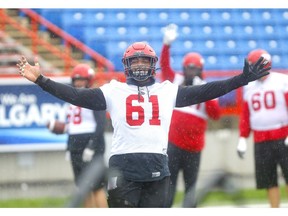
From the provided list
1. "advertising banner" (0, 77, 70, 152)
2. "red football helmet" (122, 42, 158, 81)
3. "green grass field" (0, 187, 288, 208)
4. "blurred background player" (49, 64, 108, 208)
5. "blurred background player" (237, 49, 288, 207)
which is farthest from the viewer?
"advertising banner" (0, 77, 70, 152)

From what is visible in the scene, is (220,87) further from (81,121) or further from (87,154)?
(81,121)

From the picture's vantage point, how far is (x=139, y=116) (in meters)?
4.34

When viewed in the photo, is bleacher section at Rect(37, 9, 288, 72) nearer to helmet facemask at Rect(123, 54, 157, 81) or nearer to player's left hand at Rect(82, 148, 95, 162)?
player's left hand at Rect(82, 148, 95, 162)

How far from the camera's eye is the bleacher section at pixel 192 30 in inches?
346

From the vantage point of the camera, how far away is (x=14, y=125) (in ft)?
25.8

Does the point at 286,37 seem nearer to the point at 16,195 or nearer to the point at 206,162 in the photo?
the point at 206,162

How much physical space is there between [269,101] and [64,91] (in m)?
2.26

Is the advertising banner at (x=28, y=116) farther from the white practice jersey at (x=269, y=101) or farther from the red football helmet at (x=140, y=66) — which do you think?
the red football helmet at (x=140, y=66)

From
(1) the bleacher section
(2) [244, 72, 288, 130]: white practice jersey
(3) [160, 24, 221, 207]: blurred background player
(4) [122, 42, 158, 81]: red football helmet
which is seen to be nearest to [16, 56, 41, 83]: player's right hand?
(4) [122, 42, 158, 81]: red football helmet

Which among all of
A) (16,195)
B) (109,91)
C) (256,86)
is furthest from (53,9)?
(109,91)

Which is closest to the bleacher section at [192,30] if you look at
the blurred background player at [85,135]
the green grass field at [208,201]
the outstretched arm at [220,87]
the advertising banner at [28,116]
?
the advertising banner at [28,116]

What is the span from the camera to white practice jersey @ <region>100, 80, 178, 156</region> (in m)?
4.33

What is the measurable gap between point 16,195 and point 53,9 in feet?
7.50

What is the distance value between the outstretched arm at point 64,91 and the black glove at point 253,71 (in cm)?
80
